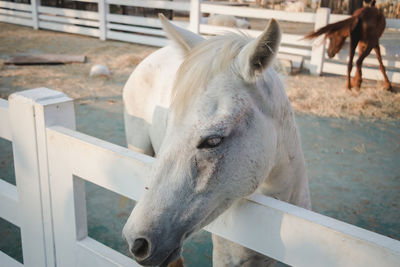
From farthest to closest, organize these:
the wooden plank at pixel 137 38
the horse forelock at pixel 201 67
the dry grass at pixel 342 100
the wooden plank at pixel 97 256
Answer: the wooden plank at pixel 137 38
the dry grass at pixel 342 100
the wooden plank at pixel 97 256
the horse forelock at pixel 201 67

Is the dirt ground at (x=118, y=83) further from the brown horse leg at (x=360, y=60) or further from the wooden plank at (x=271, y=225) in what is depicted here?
the wooden plank at (x=271, y=225)

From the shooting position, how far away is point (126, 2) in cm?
994

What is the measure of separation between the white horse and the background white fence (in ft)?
17.6

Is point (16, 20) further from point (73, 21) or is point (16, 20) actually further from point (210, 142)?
point (210, 142)

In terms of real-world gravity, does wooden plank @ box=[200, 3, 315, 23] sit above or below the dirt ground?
above

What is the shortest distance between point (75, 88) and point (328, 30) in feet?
14.7

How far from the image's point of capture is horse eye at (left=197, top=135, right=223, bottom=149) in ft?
3.58

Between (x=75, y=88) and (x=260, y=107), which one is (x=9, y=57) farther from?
(x=260, y=107)

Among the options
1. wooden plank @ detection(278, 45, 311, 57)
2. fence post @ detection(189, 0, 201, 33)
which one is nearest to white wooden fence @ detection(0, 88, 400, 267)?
wooden plank @ detection(278, 45, 311, 57)

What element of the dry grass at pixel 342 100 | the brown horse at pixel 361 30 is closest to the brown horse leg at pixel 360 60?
the brown horse at pixel 361 30

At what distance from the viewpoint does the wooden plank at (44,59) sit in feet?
23.8

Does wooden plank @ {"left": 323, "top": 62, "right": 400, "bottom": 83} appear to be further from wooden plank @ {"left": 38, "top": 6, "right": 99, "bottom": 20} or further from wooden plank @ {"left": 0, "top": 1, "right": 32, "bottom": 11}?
wooden plank @ {"left": 0, "top": 1, "right": 32, "bottom": 11}

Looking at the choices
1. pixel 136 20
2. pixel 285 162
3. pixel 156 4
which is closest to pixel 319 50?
pixel 156 4

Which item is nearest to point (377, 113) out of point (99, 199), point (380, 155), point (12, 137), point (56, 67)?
point (380, 155)
